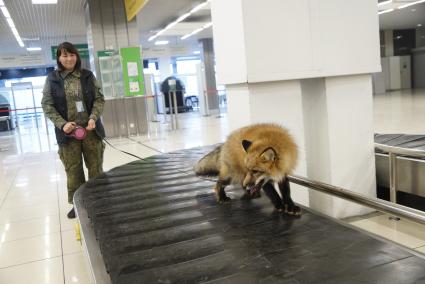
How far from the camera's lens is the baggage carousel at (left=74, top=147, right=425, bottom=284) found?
1.61 meters

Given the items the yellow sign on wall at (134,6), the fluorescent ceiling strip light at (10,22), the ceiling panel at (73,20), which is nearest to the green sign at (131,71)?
the yellow sign on wall at (134,6)

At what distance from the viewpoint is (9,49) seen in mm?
19422

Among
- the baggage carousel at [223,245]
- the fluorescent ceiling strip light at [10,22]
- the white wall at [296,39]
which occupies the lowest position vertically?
the baggage carousel at [223,245]

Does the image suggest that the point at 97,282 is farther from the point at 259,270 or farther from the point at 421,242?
the point at 421,242

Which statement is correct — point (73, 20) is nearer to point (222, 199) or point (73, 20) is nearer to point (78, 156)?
point (78, 156)

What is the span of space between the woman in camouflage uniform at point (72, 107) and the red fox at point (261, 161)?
1674 millimetres

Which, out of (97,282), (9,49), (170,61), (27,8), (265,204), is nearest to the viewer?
(97,282)

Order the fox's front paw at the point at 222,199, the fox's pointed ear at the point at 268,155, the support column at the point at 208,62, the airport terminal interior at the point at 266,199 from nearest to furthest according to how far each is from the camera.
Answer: the airport terminal interior at the point at 266,199 < the fox's pointed ear at the point at 268,155 < the fox's front paw at the point at 222,199 < the support column at the point at 208,62

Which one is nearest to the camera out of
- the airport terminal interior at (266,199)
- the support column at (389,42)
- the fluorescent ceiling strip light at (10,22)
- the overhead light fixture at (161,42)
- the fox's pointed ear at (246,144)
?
the airport terminal interior at (266,199)

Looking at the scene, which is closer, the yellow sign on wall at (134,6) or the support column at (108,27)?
the yellow sign on wall at (134,6)

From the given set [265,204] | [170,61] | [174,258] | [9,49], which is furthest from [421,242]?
[170,61]

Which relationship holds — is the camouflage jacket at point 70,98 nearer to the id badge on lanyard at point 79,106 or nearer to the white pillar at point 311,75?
the id badge on lanyard at point 79,106

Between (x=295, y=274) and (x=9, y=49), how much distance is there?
21.4 meters

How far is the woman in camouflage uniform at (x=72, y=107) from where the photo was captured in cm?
351
